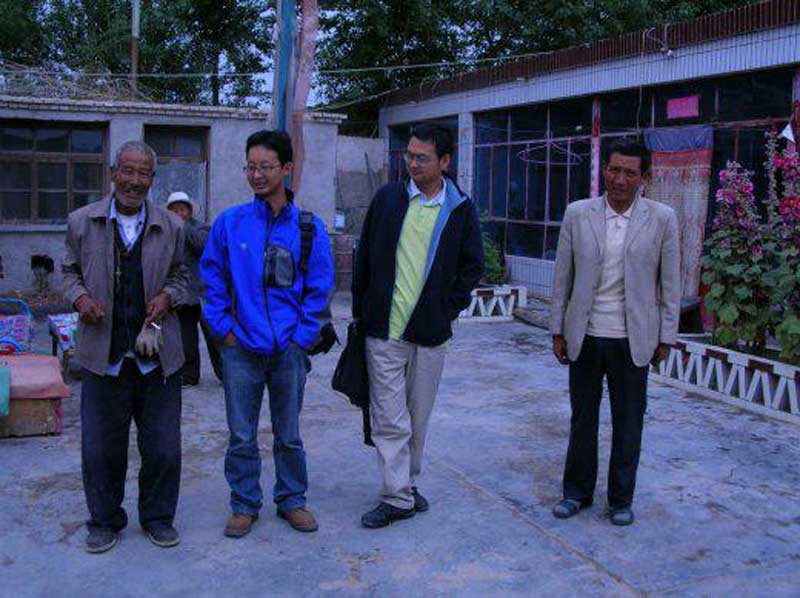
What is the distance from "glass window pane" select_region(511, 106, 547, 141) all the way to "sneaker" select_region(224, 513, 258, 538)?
1013 centimetres

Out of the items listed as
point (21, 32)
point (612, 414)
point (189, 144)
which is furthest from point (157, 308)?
point (21, 32)

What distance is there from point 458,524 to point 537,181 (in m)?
9.69

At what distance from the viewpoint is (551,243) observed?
13000 millimetres

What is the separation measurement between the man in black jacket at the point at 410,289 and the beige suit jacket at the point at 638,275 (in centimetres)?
50

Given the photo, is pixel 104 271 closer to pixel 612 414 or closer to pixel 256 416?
pixel 256 416

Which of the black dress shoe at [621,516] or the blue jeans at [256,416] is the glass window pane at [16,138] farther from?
the black dress shoe at [621,516]

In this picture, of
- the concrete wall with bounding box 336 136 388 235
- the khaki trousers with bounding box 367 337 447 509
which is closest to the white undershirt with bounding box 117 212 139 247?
the khaki trousers with bounding box 367 337 447 509

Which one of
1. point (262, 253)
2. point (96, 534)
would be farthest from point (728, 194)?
point (96, 534)

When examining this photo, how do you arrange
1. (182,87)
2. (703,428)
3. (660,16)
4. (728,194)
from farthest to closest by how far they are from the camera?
(182,87) → (660,16) → (728,194) → (703,428)

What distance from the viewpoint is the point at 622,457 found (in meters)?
4.27

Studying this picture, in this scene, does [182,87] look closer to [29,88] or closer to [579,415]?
[29,88]

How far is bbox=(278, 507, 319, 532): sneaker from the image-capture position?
13.3 ft

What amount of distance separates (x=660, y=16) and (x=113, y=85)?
10827 mm

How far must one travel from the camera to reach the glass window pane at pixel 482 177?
14.7 meters
